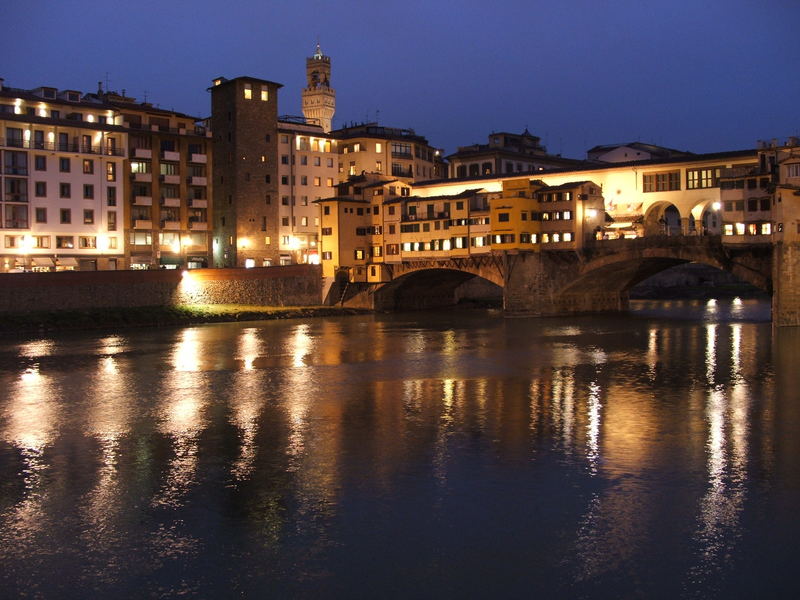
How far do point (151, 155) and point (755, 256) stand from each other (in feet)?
138

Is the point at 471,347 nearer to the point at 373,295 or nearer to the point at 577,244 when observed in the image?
the point at 577,244

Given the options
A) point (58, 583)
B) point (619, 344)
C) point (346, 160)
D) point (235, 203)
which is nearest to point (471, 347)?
point (619, 344)

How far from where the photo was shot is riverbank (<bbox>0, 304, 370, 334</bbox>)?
44.8 metres

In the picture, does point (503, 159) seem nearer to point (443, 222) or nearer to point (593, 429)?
point (443, 222)

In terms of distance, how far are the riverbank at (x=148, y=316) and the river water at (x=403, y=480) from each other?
47.8 feet

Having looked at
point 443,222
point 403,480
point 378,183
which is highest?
point 378,183

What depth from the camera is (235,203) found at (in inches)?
2525

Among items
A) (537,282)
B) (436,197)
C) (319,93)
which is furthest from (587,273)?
(319,93)

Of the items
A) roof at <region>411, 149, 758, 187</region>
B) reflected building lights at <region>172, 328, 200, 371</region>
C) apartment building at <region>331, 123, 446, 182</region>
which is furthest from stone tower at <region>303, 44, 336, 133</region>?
reflected building lights at <region>172, 328, 200, 371</region>

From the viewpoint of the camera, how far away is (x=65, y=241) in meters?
54.4

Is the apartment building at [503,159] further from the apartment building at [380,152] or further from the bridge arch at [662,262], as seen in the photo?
the bridge arch at [662,262]

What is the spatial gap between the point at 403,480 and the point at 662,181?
4167cm

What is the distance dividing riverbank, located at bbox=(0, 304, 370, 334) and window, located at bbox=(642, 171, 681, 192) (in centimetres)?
2227

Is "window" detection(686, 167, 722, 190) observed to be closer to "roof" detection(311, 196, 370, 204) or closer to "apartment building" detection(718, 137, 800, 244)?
"apartment building" detection(718, 137, 800, 244)
